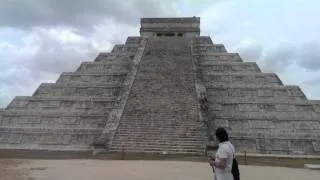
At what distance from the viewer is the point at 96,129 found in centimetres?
2103

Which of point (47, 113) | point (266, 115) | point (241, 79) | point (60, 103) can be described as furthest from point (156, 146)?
point (241, 79)

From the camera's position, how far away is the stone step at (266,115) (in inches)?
850

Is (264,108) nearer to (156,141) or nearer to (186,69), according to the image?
(186,69)

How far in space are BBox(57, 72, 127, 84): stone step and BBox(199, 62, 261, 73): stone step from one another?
487 cm

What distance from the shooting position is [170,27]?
3328 centimetres

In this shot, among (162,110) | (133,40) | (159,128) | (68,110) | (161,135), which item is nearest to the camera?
(161,135)

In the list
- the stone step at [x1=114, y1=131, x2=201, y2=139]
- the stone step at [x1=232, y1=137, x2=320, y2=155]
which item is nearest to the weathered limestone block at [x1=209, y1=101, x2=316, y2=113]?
the stone step at [x1=232, y1=137, x2=320, y2=155]

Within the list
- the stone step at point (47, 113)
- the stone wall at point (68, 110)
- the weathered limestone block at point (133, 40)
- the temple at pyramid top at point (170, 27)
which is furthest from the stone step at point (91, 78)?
the temple at pyramid top at point (170, 27)

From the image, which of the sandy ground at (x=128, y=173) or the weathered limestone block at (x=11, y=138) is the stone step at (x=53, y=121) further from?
the sandy ground at (x=128, y=173)

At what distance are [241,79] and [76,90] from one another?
9.16m

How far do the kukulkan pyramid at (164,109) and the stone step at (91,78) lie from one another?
0.19ft

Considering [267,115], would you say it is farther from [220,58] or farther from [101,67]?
[101,67]

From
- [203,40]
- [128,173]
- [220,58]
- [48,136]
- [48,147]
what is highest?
[203,40]

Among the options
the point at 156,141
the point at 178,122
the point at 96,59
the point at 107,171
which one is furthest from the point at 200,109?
the point at 96,59
